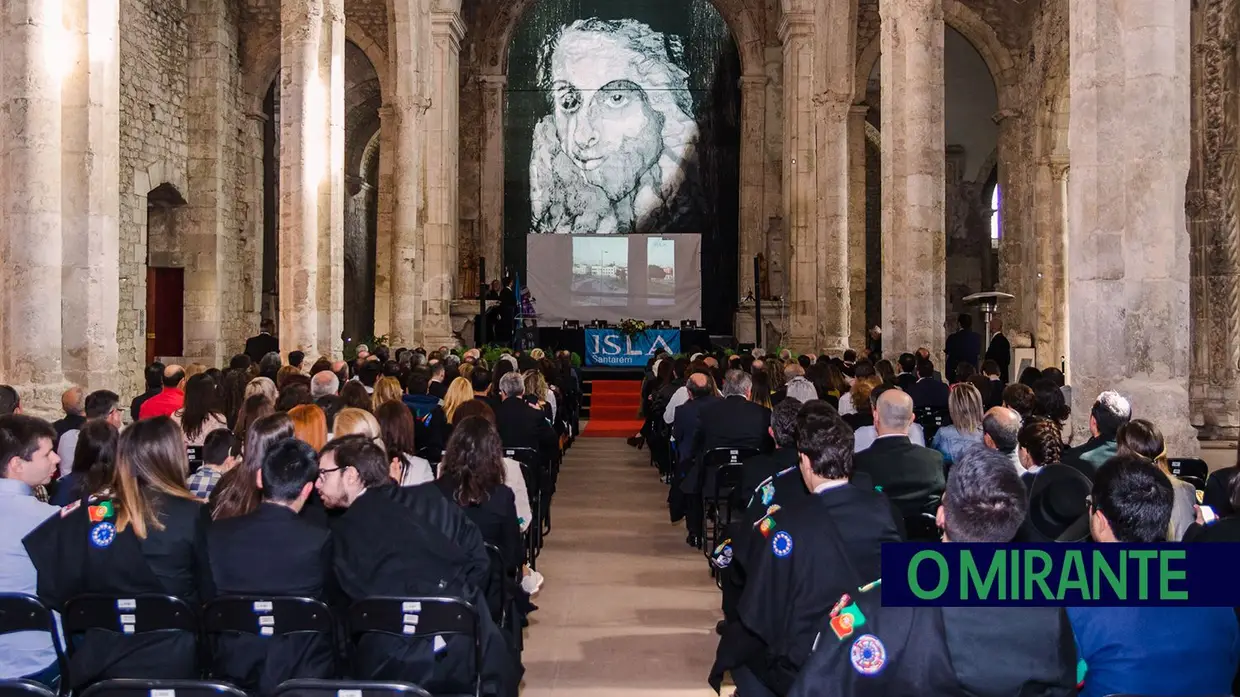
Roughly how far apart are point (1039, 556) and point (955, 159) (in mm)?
25716

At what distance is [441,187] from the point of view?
73.3 ft

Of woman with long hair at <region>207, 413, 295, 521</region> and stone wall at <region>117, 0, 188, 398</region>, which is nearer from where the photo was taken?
woman with long hair at <region>207, 413, 295, 521</region>

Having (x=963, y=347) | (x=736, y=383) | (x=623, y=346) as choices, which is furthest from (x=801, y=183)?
(x=736, y=383)

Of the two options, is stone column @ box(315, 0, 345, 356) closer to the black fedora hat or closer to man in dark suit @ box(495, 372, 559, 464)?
man in dark suit @ box(495, 372, 559, 464)

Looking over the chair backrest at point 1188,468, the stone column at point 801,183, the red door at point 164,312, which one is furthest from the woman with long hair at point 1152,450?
the red door at point 164,312

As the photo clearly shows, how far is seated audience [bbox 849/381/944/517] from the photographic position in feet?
19.1

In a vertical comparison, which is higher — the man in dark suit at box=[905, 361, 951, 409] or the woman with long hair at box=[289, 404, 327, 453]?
the woman with long hair at box=[289, 404, 327, 453]

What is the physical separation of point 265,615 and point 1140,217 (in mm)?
6188

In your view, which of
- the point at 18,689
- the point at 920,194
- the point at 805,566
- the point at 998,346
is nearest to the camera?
the point at 18,689

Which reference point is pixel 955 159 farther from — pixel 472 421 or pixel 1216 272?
pixel 472 421

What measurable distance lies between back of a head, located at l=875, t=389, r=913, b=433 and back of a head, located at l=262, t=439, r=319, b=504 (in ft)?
9.70

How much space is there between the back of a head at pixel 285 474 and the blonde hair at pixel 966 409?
13.7 feet

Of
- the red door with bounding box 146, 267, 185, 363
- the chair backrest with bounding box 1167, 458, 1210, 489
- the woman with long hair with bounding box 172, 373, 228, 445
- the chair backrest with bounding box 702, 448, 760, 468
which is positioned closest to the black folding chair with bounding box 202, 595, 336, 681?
the woman with long hair with bounding box 172, 373, 228, 445

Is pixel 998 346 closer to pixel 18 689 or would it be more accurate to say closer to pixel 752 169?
pixel 752 169
